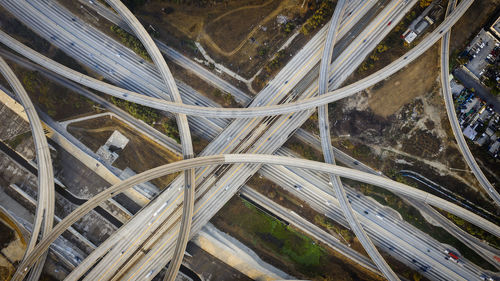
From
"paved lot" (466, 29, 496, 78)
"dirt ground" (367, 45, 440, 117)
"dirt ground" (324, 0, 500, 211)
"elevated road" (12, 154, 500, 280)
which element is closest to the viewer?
"elevated road" (12, 154, 500, 280)

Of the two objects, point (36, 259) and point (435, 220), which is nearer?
point (36, 259)

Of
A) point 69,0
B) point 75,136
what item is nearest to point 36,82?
point 75,136

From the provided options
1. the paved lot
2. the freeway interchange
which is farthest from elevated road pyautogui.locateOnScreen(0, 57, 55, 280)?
the paved lot

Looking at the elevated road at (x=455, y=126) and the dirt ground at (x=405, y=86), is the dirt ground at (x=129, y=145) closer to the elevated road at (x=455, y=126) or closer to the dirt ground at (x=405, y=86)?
the dirt ground at (x=405, y=86)

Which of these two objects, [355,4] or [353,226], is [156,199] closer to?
[353,226]

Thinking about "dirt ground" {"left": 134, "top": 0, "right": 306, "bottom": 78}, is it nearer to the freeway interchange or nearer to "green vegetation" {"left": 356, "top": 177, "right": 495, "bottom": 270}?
the freeway interchange

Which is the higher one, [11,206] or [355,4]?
[355,4]

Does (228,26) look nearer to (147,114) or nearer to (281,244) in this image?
(147,114)
